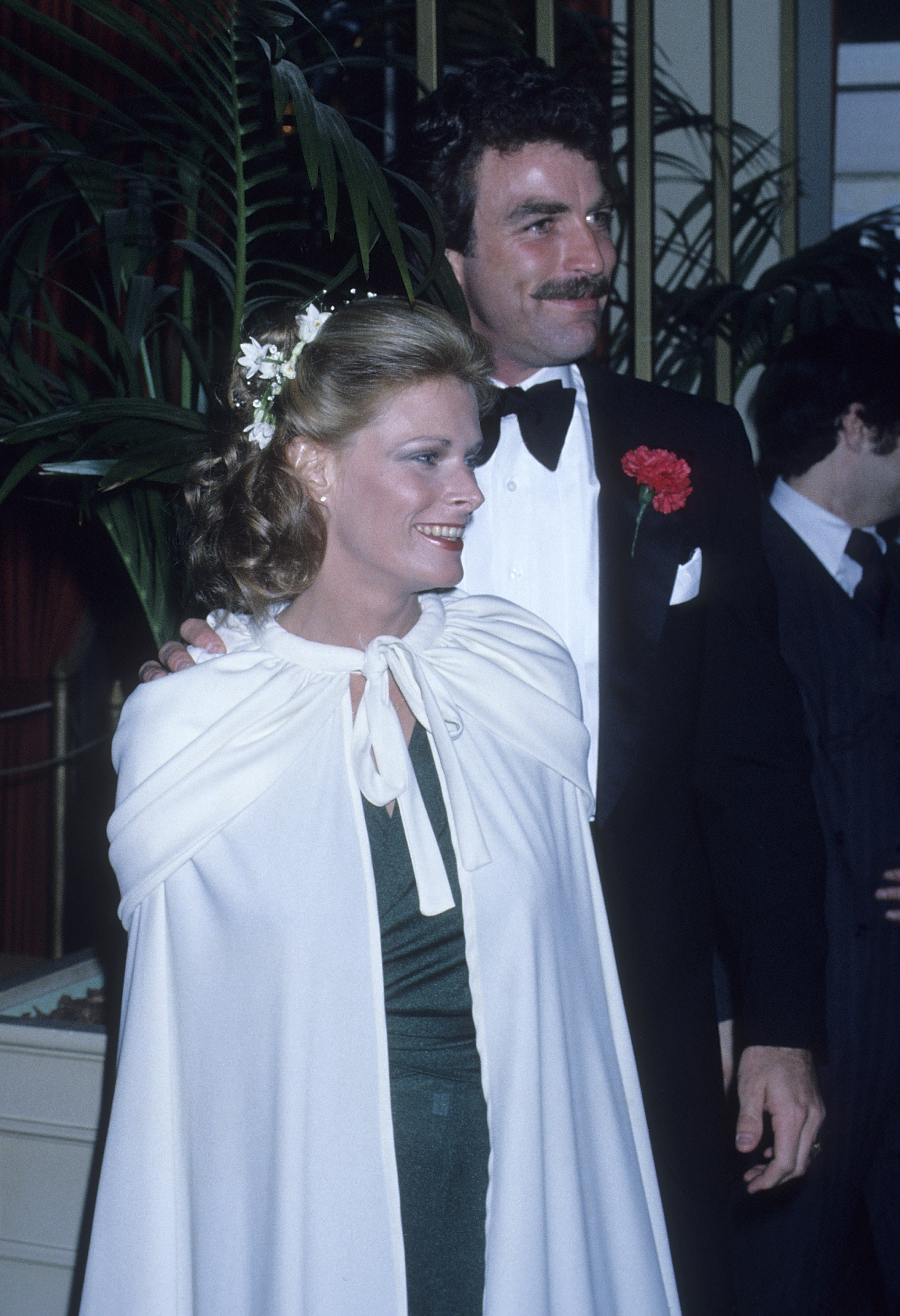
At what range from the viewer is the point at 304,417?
4.45 ft

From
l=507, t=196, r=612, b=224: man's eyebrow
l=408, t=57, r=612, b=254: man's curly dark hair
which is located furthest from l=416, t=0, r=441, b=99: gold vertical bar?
l=507, t=196, r=612, b=224: man's eyebrow

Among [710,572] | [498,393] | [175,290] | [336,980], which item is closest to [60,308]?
[175,290]

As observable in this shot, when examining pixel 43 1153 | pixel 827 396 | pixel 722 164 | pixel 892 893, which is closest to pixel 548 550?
pixel 892 893

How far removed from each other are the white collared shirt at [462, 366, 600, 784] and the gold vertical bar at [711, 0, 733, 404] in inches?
44.1

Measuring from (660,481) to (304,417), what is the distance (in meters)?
0.43

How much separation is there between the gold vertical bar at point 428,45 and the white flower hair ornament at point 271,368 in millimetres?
1074

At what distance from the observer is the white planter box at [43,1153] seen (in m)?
1.90

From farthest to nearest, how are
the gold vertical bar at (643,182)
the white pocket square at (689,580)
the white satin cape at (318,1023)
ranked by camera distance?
the gold vertical bar at (643,182) < the white pocket square at (689,580) < the white satin cape at (318,1023)

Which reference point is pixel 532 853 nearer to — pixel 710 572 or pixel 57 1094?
pixel 710 572

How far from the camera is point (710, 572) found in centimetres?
154

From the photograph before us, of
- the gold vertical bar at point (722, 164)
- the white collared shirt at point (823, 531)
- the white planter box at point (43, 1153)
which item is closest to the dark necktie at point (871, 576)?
the white collared shirt at point (823, 531)

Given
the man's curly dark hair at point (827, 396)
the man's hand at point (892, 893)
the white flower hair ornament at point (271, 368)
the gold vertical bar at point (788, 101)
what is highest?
the gold vertical bar at point (788, 101)

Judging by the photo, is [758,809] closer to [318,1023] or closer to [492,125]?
[318,1023]

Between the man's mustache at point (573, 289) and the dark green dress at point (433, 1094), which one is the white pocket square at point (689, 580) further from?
the dark green dress at point (433, 1094)
